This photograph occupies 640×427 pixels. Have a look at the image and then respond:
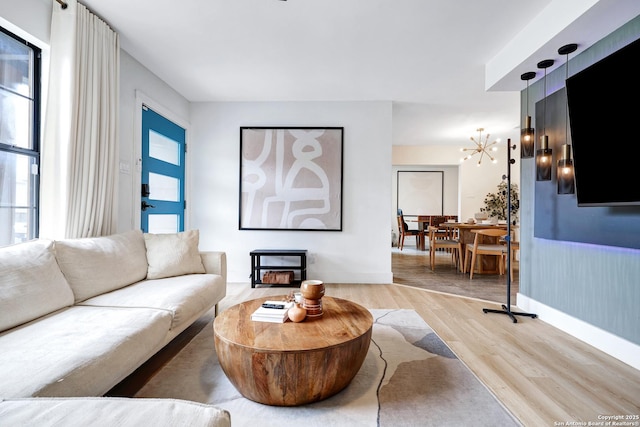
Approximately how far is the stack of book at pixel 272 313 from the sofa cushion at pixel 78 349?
53cm

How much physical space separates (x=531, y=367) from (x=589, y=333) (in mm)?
807

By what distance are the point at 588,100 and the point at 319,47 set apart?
6.98ft

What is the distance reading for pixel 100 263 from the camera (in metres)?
2.09

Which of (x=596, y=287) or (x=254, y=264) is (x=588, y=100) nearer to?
(x=596, y=287)

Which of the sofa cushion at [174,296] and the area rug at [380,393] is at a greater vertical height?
the sofa cushion at [174,296]

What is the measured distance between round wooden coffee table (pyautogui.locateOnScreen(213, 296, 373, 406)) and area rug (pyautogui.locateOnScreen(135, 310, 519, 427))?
3.0 inches

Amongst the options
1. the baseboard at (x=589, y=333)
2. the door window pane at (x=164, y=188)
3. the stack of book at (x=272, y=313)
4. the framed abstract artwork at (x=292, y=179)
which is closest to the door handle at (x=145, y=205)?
the door window pane at (x=164, y=188)

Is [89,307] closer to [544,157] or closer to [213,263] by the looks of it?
[213,263]

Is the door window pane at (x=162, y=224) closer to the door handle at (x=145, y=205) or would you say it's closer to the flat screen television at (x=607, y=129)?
the door handle at (x=145, y=205)

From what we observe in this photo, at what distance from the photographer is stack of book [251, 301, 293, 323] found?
177 centimetres

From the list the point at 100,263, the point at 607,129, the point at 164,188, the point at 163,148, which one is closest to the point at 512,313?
the point at 607,129

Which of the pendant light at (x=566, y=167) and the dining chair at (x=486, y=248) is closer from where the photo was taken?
the pendant light at (x=566, y=167)

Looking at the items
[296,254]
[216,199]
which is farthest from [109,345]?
[216,199]

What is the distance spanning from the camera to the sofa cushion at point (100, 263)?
1.92m
